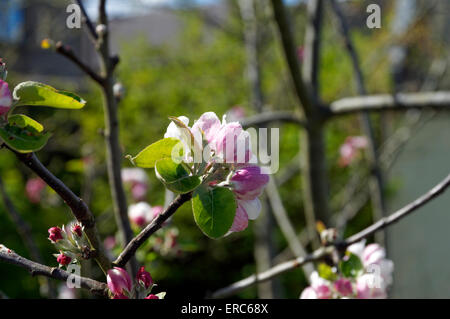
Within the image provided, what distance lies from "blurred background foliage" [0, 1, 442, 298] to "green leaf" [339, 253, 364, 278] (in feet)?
9.12

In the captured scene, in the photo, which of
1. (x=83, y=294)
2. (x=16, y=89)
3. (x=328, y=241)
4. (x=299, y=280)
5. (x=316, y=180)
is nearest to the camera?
(x=16, y=89)

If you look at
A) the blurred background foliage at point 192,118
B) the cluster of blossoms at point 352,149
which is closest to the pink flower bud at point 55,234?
the cluster of blossoms at point 352,149

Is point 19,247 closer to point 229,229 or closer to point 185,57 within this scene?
point 185,57

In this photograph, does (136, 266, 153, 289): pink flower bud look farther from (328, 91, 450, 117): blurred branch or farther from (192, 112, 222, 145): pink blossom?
(328, 91, 450, 117): blurred branch

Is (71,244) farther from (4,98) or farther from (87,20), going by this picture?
(87,20)

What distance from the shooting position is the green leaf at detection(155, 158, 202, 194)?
0.49 meters

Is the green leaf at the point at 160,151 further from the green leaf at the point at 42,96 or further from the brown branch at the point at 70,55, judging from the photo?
the brown branch at the point at 70,55

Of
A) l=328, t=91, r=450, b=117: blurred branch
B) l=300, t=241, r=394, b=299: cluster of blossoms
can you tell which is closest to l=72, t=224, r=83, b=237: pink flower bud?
l=300, t=241, r=394, b=299: cluster of blossoms

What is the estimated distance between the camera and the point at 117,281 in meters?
0.50

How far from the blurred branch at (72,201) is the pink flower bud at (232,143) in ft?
0.53

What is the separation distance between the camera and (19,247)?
146 inches

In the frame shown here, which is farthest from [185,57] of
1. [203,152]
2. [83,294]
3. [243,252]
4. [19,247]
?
[203,152]

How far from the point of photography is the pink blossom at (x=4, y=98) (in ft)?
1.50
